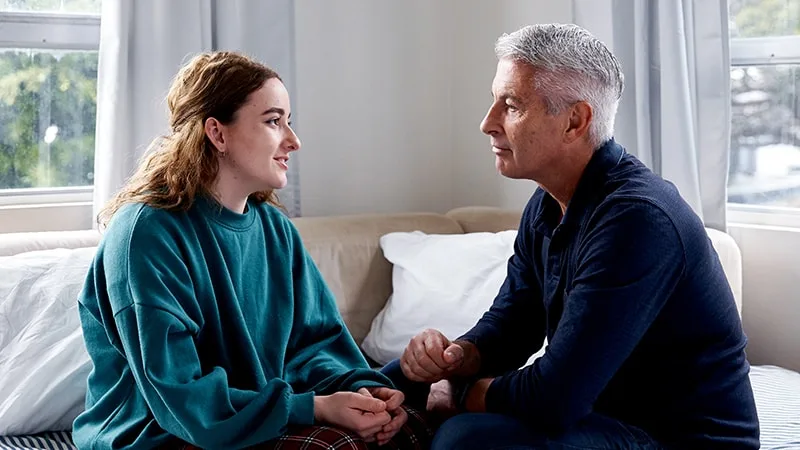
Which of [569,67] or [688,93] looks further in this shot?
[688,93]

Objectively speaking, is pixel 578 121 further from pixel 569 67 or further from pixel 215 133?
pixel 215 133

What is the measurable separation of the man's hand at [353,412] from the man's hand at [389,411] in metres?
0.01

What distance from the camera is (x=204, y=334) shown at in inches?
72.2

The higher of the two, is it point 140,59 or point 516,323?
point 140,59

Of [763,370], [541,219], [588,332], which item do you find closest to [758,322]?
[763,370]

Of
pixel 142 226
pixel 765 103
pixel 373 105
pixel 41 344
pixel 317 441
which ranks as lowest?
pixel 317 441

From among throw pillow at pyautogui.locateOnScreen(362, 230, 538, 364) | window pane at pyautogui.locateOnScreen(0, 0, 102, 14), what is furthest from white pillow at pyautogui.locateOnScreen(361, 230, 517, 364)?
window pane at pyautogui.locateOnScreen(0, 0, 102, 14)

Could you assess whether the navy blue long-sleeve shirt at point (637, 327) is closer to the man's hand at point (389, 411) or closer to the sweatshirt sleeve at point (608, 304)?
the sweatshirt sleeve at point (608, 304)

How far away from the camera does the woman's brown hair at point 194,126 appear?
1.89m

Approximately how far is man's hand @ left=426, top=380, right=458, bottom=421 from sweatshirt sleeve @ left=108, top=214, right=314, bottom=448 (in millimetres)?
253

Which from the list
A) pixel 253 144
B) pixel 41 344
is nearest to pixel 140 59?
pixel 41 344

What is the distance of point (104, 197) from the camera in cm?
279

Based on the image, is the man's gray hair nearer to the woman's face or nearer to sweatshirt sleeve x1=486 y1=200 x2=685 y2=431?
sweatshirt sleeve x1=486 y1=200 x2=685 y2=431

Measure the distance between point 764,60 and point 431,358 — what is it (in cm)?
141
